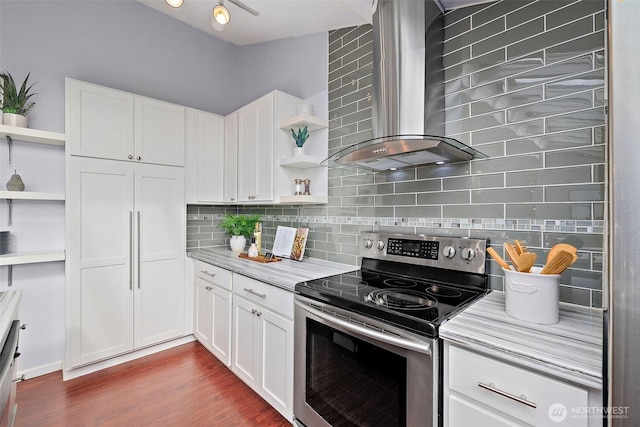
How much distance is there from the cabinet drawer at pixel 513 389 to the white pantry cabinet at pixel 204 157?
101 inches

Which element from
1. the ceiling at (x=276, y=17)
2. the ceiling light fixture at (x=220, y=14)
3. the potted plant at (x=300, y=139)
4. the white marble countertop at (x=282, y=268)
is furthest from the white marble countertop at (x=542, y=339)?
the ceiling light fixture at (x=220, y=14)

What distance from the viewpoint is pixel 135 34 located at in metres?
2.70

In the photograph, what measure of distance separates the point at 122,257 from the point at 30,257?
0.54 m

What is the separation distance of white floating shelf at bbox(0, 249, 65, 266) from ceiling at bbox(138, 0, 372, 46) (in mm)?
2377

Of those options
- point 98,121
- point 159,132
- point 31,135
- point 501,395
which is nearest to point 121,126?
point 98,121

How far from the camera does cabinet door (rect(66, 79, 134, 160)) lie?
2.11m

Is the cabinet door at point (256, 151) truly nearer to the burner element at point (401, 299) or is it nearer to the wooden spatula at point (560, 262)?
the burner element at point (401, 299)

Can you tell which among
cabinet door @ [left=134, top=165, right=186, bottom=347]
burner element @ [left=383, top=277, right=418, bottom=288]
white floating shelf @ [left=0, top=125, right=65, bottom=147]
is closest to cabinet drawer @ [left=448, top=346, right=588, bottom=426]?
burner element @ [left=383, top=277, right=418, bottom=288]

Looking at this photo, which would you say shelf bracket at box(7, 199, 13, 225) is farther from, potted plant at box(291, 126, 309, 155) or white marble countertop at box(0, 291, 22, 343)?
potted plant at box(291, 126, 309, 155)

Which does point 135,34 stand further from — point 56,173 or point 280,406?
point 280,406

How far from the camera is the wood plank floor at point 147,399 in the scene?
174cm

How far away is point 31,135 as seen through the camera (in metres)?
1.98

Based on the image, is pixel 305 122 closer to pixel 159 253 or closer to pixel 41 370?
pixel 159 253

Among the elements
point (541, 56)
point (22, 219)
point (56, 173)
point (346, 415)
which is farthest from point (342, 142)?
point (22, 219)
